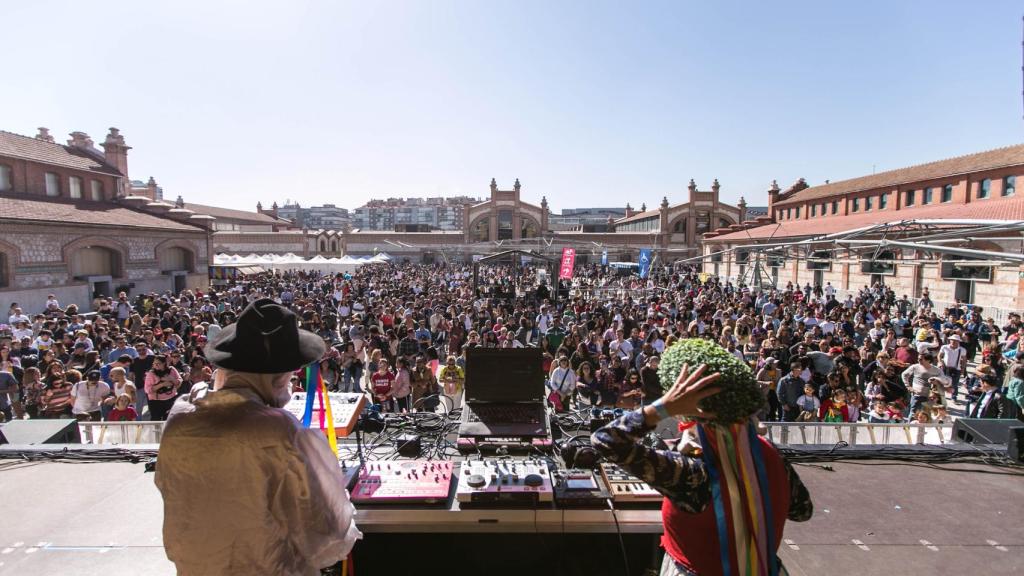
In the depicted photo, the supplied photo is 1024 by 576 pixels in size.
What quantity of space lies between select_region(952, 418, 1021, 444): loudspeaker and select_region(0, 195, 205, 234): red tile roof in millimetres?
27145

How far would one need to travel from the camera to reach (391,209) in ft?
392

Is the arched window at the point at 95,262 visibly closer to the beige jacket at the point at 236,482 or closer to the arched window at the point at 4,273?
the arched window at the point at 4,273

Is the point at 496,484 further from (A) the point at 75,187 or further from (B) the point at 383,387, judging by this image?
(A) the point at 75,187

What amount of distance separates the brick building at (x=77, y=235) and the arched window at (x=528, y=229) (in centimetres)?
2984

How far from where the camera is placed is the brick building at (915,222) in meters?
16.3

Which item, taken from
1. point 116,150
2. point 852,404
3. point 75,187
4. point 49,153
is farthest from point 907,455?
point 116,150

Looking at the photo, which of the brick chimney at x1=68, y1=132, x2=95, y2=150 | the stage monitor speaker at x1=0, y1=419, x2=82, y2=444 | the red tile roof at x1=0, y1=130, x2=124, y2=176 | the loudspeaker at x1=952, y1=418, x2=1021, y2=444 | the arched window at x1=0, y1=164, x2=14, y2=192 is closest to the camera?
the loudspeaker at x1=952, y1=418, x2=1021, y2=444

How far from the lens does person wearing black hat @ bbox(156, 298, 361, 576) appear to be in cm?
181

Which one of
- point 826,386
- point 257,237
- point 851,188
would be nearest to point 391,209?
→ point 257,237

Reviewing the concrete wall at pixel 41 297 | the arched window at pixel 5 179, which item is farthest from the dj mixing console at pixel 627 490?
the arched window at pixel 5 179

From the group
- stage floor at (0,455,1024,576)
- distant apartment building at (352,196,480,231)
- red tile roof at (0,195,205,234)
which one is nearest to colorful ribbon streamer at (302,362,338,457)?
stage floor at (0,455,1024,576)

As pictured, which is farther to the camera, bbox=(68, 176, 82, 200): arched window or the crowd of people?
bbox=(68, 176, 82, 200): arched window

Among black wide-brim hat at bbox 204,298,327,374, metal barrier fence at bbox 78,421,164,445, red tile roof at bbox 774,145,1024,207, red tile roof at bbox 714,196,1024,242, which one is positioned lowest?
metal barrier fence at bbox 78,421,164,445

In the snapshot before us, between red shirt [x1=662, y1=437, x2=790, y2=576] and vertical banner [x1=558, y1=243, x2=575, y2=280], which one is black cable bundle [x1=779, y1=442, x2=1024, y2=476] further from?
vertical banner [x1=558, y1=243, x2=575, y2=280]
